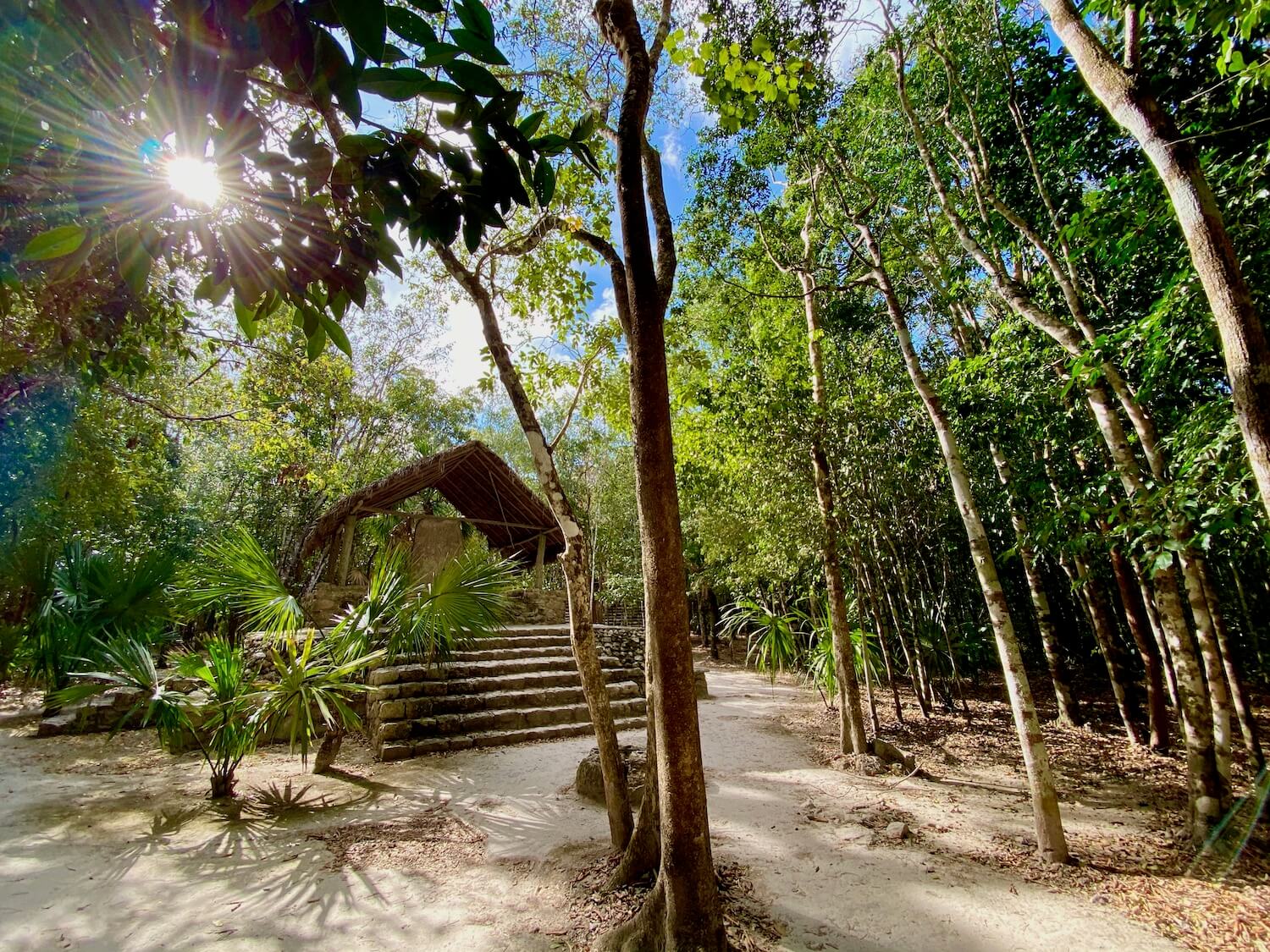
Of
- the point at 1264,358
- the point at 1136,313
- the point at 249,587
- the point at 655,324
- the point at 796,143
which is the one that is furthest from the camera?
the point at 796,143

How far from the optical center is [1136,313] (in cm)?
410

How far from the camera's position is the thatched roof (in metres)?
10.1

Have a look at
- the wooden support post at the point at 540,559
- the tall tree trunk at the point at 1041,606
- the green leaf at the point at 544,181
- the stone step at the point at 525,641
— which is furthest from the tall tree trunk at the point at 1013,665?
the wooden support post at the point at 540,559

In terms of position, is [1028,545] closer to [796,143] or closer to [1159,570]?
[1159,570]

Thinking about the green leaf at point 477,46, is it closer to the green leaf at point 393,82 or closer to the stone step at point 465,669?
the green leaf at point 393,82

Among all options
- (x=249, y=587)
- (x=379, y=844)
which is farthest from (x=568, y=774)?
(x=249, y=587)

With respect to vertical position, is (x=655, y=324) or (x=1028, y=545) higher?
(x=655, y=324)

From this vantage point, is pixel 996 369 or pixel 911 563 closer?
pixel 996 369

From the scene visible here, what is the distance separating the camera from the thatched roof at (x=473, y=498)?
33.0 ft

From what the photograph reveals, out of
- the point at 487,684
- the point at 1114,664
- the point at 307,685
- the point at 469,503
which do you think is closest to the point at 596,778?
the point at 307,685

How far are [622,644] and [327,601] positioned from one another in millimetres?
5263

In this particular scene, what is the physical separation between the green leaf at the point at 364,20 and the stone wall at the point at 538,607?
10.2 metres

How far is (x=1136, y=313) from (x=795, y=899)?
4754 millimetres

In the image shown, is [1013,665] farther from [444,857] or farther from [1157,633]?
[444,857]
